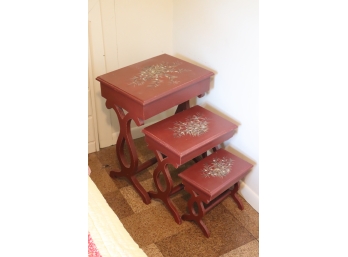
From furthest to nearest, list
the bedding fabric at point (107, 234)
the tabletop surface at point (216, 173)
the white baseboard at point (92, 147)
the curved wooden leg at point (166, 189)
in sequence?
the white baseboard at point (92, 147)
the curved wooden leg at point (166, 189)
the tabletop surface at point (216, 173)
the bedding fabric at point (107, 234)

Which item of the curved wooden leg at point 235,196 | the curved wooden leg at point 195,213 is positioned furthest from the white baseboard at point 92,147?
the curved wooden leg at point 235,196

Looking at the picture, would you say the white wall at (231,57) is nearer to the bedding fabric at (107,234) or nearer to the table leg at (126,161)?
the table leg at (126,161)

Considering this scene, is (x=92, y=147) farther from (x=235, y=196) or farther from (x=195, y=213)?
(x=235, y=196)

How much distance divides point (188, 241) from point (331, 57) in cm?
177

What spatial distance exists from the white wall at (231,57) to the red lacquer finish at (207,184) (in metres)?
0.13

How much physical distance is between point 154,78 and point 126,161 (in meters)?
0.58

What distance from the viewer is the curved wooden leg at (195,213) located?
193cm

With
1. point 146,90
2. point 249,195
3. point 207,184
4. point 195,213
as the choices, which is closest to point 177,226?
point 195,213

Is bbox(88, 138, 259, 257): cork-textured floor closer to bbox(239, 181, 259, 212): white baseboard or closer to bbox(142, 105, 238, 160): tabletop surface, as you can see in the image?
bbox(239, 181, 259, 212): white baseboard

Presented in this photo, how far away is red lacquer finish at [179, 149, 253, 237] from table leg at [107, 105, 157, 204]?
34cm

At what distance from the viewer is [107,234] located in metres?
1.18

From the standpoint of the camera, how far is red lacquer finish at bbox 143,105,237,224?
188 centimetres

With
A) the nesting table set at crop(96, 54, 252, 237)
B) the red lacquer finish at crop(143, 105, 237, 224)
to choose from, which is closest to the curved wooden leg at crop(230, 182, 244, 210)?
the nesting table set at crop(96, 54, 252, 237)
